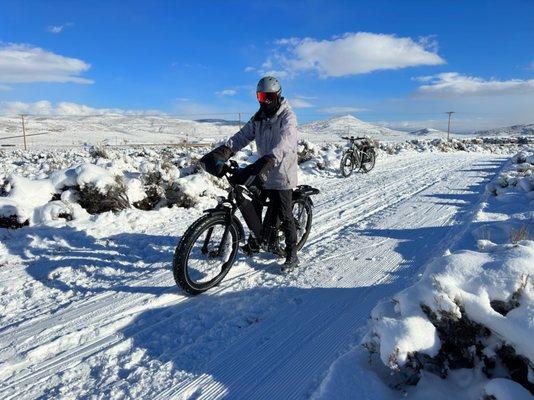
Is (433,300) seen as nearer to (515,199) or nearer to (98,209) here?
(98,209)

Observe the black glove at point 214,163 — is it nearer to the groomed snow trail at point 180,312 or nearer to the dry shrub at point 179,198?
the groomed snow trail at point 180,312

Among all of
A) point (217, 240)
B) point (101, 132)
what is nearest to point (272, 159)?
point (217, 240)

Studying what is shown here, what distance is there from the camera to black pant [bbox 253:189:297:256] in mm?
4793

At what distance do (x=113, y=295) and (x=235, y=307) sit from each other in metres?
1.32

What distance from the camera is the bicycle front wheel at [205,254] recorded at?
4008mm

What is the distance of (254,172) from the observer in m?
4.17

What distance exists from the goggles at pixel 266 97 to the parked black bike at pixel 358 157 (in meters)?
8.84

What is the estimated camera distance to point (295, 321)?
12.3 ft

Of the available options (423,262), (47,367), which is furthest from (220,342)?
(423,262)

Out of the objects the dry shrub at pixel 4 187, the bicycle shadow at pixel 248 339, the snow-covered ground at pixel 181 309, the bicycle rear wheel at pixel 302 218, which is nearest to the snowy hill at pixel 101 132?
the dry shrub at pixel 4 187

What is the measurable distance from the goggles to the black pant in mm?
1052

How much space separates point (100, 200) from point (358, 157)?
8988 millimetres

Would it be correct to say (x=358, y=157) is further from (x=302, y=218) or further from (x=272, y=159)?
(x=272, y=159)

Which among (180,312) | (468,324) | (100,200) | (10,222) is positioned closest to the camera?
(468,324)
